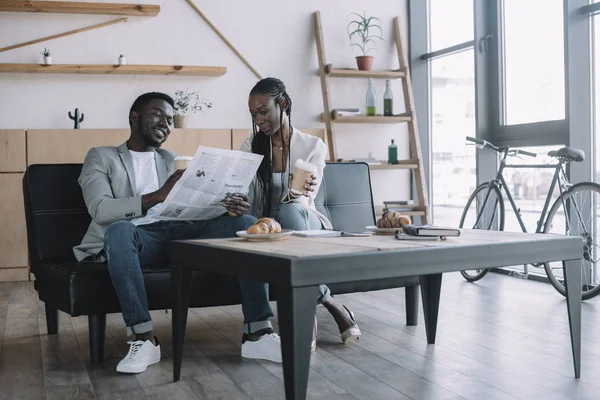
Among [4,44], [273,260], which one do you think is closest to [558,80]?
[273,260]

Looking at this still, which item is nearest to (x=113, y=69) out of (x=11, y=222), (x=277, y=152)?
(x=11, y=222)

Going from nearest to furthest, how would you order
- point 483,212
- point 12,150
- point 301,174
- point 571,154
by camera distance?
point 301,174 < point 571,154 < point 483,212 < point 12,150

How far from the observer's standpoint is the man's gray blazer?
266 centimetres

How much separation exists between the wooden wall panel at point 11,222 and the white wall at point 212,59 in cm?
47

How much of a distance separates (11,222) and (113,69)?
1241mm

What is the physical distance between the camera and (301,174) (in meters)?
2.44

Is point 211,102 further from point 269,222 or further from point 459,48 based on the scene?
point 269,222

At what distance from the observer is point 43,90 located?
503 centimetres

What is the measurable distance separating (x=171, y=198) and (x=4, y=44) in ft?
10.2

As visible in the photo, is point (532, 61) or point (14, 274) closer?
point (532, 61)

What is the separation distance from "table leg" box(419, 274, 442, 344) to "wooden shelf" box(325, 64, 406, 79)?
9.05 feet

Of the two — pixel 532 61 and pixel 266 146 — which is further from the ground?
pixel 532 61

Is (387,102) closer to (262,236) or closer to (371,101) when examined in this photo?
A: (371,101)

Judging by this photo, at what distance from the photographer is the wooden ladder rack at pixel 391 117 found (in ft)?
17.6
